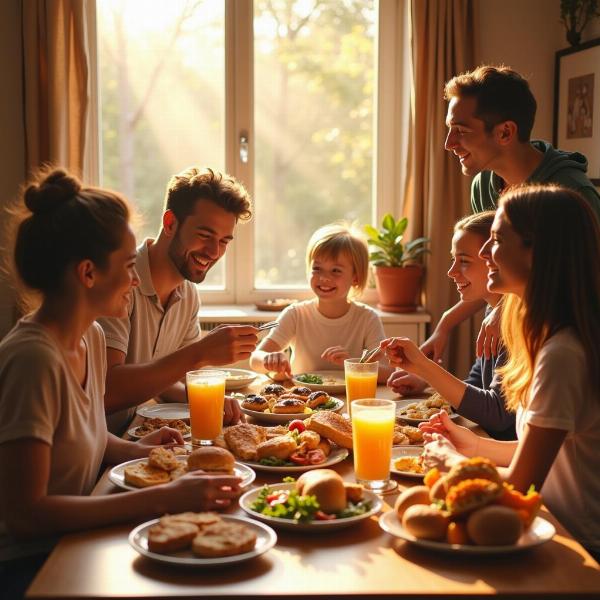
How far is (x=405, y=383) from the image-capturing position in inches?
105

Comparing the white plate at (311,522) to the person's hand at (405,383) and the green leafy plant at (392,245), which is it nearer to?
the person's hand at (405,383)

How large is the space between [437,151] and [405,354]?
7.68 ft

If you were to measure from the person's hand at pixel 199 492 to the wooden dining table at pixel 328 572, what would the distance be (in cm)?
12

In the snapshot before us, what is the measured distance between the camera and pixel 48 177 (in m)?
1.80

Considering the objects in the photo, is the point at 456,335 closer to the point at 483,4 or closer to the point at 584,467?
the point at 483,4

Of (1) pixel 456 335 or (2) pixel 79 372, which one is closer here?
(2) pixel 79 372

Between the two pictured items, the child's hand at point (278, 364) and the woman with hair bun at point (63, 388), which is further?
the child's hand at point (278, 364)

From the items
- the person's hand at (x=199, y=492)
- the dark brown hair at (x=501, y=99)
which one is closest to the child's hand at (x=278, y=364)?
the dark brown hair at (x=501, y=99)

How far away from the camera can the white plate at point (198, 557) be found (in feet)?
4.35

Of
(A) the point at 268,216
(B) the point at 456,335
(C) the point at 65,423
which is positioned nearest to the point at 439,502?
(C) the point at 65,423

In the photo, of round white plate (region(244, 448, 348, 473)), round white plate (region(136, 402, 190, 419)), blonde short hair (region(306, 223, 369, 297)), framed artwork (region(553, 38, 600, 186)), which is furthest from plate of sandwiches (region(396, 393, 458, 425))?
framed artwork (region(553, 38, 600, 186))

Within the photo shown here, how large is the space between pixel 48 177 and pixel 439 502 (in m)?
1.06

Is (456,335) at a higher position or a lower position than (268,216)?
lower

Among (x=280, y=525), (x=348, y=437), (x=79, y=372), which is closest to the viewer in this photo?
(x=280, y=525)
